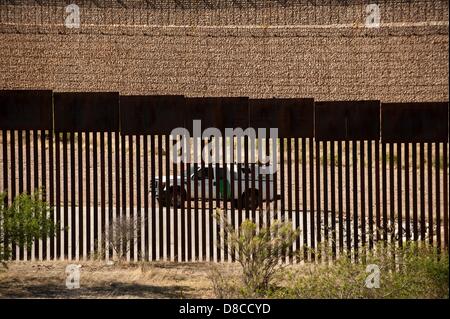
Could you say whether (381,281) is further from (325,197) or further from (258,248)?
(325,197)

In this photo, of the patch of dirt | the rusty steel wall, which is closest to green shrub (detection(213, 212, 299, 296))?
the patch of dirt

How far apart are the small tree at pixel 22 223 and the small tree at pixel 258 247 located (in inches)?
76.1

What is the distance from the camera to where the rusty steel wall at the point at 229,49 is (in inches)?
1019

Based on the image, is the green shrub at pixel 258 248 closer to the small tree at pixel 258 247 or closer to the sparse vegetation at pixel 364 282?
the small tree at pixel 258 247

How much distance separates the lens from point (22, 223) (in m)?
10.2

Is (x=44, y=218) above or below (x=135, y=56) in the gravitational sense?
below

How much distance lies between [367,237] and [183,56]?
16.5 meters

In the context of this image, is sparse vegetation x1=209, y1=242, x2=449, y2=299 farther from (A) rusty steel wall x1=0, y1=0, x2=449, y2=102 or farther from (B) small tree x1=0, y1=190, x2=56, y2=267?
(A) rusty steel wall x1=0, y1=0, x2=449, y2=102

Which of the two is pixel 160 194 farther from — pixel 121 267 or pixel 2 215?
pixel 2 215

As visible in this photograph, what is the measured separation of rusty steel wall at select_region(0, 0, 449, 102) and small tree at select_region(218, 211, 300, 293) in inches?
625
